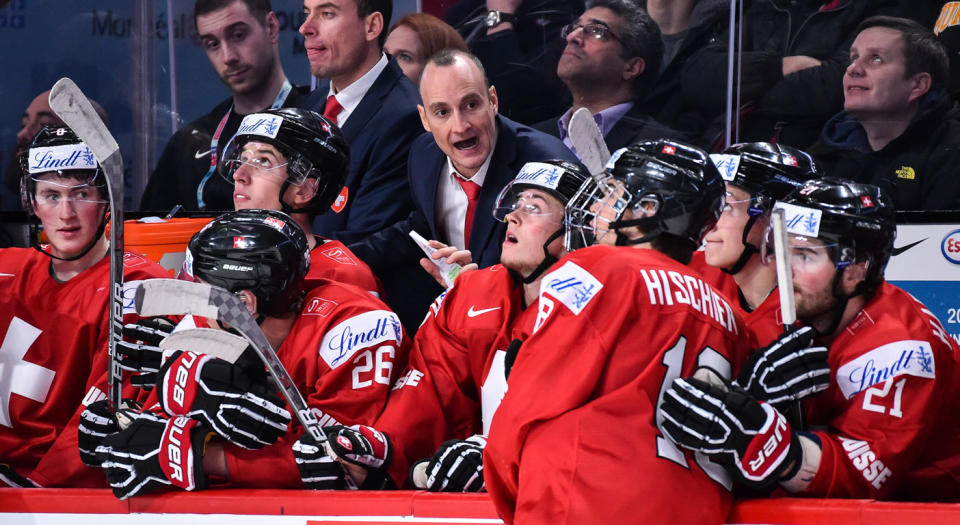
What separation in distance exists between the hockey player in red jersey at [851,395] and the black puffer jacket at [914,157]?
5.82 feet

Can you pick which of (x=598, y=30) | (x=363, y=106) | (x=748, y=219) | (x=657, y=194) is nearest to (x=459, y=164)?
(x=363, y=106)

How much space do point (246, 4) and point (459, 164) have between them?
5.67ft

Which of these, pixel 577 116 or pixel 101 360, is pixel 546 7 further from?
pixel 101 360

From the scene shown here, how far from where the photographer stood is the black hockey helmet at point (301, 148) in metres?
3.44

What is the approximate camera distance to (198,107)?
5.07m

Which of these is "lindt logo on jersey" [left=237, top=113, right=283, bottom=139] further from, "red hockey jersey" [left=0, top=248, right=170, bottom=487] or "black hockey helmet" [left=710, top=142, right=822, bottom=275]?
"black hockey helmet" [left=710, top=142, right=822, bottom=275]

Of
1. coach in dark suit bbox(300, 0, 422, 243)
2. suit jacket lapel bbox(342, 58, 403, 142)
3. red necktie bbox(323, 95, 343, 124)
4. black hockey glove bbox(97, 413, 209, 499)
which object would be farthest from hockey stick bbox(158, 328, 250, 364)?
red necktie bbox(323, 95, 343, 124)

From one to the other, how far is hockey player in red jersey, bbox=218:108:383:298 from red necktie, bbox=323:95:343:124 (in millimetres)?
1084

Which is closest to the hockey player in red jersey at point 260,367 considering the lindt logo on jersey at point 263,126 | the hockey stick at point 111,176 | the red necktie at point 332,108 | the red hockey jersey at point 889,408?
the hockey stick at point 111,176

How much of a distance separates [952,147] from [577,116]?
1904 mm

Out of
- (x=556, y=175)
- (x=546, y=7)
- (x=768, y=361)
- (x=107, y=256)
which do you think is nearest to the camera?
(x=768, y=361)

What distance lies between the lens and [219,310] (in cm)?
251

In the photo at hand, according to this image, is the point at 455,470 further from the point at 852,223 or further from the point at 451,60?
the point at 451,60

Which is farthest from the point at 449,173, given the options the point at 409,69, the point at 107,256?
the point at 107,256
